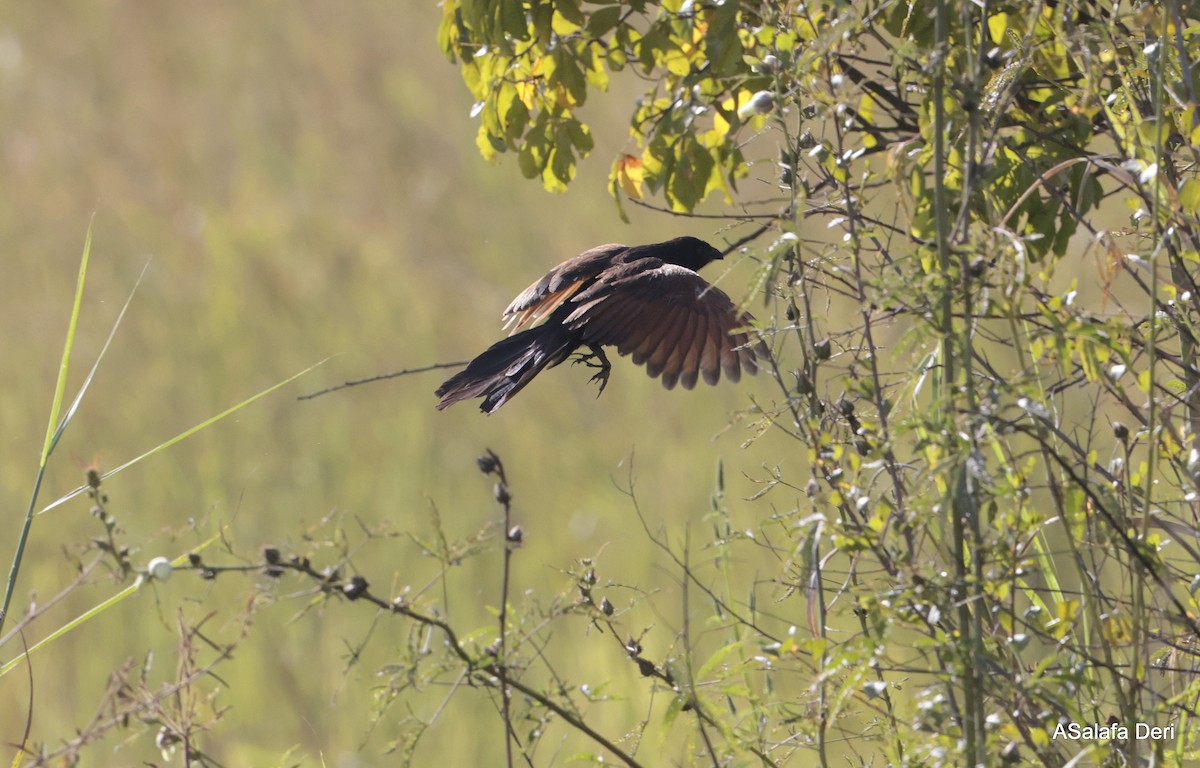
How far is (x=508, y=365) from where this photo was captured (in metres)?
3.33

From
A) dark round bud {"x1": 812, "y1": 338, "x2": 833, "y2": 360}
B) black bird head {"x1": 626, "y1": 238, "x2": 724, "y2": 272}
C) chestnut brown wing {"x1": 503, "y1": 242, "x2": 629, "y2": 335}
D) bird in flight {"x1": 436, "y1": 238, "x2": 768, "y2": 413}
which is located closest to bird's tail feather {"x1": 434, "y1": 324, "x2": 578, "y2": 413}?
bird in flight {"x1": 436, "y1": 238, "x2": 768, "y2": 413}

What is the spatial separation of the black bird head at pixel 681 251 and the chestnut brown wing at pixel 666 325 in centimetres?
63

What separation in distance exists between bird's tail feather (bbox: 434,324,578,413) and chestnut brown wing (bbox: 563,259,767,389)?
0.09 meters

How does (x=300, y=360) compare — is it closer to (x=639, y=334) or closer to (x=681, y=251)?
(x=681, y=251)

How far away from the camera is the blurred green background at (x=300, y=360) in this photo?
15.6ft

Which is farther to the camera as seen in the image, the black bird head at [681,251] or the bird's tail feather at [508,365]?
→ the black bird head at [681,251]

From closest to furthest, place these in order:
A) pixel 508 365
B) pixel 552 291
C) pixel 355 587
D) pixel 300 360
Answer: pixel 355 587 → pixel 508 365 → pixel 552 291 → pixel 300 360

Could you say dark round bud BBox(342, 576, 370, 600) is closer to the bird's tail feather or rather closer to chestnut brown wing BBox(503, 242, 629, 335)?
the bird's tail feather

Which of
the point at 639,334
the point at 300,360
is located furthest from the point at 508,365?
the point at 300,360

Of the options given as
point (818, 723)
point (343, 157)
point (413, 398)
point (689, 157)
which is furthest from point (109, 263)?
point (818, 723)

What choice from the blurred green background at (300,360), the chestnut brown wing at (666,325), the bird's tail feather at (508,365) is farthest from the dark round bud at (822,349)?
the blurred green background at (300,360)

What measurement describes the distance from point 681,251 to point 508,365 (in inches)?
42.6

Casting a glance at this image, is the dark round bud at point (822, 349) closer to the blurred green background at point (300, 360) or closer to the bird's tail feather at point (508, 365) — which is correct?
the bird's tail feather at point (508, 365)

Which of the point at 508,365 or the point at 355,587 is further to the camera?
the point at 508,365
